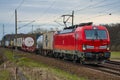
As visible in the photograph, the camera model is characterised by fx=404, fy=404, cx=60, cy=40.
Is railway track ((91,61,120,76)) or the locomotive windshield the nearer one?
railway track ((91,61,120,76))

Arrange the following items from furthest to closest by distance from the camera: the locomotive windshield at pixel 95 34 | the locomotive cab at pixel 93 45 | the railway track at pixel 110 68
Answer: the locomotive windshield at pixel 95 34 → the locomotive cab at pixel 93 45 → the railway track at pixel 110 68

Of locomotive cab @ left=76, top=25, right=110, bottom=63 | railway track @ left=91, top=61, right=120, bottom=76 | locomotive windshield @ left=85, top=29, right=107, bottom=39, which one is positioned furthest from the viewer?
locomotive windshield @ left=85, top=29, right=107, bottom=39

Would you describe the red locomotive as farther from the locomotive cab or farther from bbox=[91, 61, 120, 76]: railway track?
bbox=[91, 61, 120, 76]: railway track

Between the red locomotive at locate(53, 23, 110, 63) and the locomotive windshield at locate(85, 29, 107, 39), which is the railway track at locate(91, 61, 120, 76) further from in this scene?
the locomotive windshield at locate(85, 29, 107, 39)

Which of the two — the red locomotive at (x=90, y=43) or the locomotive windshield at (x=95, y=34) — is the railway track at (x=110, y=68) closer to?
the red locomotive at (x=90, y=43)

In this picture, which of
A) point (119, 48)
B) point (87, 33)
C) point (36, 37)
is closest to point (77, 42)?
point (87, 33)

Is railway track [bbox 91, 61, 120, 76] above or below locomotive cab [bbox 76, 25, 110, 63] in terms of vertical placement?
below

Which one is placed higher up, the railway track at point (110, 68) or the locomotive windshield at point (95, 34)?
the locomotive windshield at point (95, 34)

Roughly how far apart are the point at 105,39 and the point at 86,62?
2.26 metres

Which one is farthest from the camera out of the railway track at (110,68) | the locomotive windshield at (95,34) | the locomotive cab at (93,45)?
the locomotive windshield at (95,34)

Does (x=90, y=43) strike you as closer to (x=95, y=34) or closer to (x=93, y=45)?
(x=93, y=45)

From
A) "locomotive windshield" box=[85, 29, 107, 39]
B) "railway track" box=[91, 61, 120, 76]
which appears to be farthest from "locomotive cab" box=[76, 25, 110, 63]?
"railway track" box=[91, 61, 120, 76]

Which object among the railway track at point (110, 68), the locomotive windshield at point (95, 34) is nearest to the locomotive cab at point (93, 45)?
the locomotive windshield at point (95, 34)

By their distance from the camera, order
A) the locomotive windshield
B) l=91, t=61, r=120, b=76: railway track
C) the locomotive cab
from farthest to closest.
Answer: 1. the locomotive windshield
2. the locomotive cab
3. l=91, t=61, r=120, b=76: railway track
